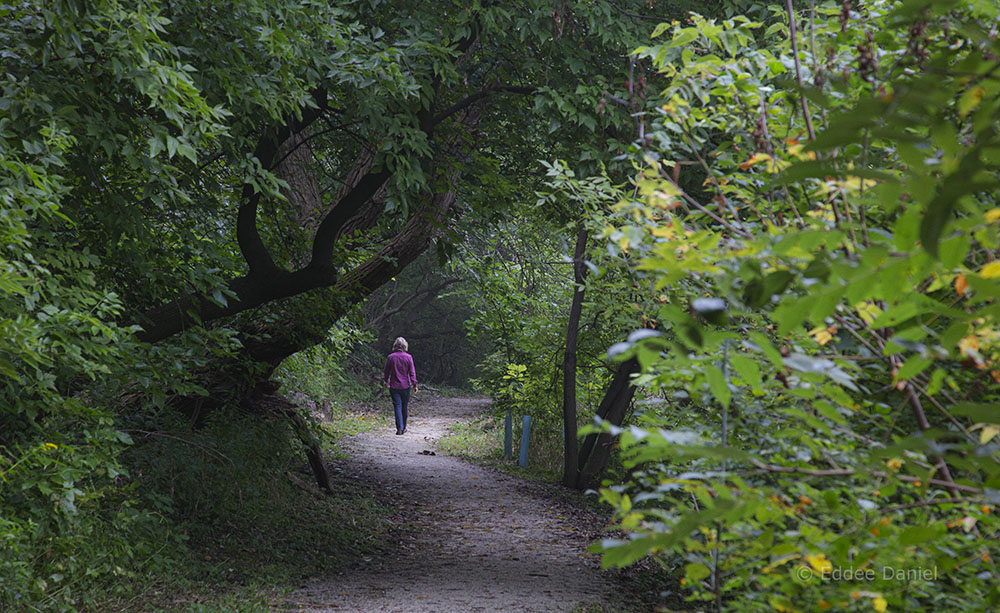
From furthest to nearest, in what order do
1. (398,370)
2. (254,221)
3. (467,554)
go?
(398,370) → (467,554) → (254,221)

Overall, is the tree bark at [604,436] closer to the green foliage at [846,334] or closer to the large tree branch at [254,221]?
the large tree branch at [254,221]

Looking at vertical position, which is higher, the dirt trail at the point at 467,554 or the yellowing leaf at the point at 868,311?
the yellowing leaf at the point at 868,311

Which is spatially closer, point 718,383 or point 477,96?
point 718,383

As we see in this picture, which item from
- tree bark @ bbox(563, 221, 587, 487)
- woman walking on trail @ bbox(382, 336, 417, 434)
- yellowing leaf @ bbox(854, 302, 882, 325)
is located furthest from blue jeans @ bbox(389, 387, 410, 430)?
yellowing leaf @ bbox(854, 302, 882, 325)

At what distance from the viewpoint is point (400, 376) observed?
15891 millimetres

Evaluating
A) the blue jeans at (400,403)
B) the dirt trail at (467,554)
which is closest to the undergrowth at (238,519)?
the dirt trail at (467,554)

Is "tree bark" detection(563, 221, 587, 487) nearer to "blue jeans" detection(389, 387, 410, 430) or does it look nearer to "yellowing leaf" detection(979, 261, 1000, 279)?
"blue jeans" detection(389, 387, 410, 430)

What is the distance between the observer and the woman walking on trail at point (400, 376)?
15.8 m

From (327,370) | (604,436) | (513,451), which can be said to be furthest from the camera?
(327,370)

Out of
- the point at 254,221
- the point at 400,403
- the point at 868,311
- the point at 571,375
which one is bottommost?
the point at 400,403

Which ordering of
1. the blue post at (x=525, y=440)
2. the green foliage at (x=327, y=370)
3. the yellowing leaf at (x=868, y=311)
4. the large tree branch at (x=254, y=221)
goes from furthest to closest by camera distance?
1. the blue post at (x=525, y=440)
2. the green foliage at (x=327, y=370)
3. the large tree branch at (x=254, y=221)
4. the yellowing leaf at (x=868, y=311)

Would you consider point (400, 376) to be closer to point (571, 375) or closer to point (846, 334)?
point (571, 375)

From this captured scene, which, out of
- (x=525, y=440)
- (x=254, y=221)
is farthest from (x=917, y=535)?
(x=525, y=440)

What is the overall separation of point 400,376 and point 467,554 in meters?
9.13
